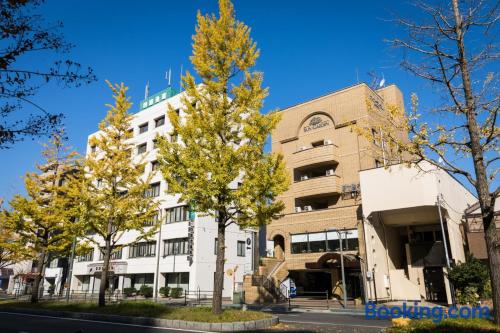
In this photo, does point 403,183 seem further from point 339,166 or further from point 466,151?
point 466,151

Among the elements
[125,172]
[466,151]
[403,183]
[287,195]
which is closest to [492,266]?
[466,151]

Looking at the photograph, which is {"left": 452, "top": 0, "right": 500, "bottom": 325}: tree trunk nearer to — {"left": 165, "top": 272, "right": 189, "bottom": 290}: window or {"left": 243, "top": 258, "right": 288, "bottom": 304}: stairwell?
{"left": 243, "top": 258, "right": 288, "bottom": 304}: stairwell

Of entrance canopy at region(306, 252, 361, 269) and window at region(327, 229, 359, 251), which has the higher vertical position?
window at region(327, 229, 359, 251)

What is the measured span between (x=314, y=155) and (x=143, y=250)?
21206 millimetres

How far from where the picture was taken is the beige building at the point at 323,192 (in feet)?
98.8

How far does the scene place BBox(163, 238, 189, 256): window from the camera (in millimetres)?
35312

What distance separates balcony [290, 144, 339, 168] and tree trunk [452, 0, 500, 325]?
72.6ft

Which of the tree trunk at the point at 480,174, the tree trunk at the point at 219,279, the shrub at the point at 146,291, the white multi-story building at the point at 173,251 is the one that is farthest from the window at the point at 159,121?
the tree trunk at the point at 480,174

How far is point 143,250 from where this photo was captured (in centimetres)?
3922

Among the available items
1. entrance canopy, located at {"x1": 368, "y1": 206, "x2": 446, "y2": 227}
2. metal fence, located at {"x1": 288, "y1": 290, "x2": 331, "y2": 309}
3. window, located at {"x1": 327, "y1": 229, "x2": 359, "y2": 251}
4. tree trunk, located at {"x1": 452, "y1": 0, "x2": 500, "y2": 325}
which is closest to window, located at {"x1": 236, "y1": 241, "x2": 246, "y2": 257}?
metal fence, located at {"x1": 288, "y1": 290, "x2": 331, "y2": 309}

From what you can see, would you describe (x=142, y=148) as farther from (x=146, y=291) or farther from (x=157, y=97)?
(x=146, y=291)

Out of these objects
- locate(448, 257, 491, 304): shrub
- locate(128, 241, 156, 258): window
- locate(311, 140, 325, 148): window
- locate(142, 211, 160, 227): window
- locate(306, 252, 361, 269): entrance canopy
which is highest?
locate(311, 140, 325, 148): window

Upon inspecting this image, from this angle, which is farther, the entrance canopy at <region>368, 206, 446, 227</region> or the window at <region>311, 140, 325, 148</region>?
the window at <region>311, 140, 325, 148</region>

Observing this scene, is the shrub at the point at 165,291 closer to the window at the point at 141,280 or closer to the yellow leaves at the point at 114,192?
the window at the point at 141,280
